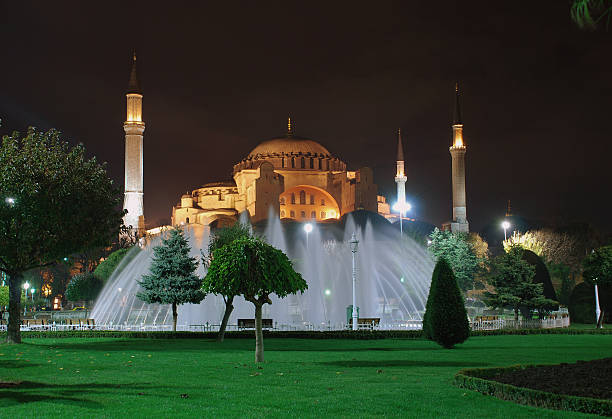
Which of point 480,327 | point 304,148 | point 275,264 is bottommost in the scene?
point 480,327

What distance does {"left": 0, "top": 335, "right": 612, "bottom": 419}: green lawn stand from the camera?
322 inches

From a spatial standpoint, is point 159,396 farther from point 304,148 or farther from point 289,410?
point 304,148

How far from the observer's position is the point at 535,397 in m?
8.59

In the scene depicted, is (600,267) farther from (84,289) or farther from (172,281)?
(84,289)

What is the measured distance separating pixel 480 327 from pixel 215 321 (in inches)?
482

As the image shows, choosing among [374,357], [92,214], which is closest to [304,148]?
[92,214]

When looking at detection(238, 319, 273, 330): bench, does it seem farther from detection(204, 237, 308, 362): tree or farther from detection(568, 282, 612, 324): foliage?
detection(568, 282, 612, 324): foliage

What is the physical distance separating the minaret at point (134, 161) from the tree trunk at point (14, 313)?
5508 cm

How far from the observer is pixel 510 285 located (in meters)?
31.3

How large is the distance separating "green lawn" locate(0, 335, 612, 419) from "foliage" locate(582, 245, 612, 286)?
15915 millimetres

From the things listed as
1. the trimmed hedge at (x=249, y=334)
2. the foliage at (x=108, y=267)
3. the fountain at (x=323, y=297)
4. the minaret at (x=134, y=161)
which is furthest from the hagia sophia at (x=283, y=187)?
the trimmed hedge at (x=249, y=334)

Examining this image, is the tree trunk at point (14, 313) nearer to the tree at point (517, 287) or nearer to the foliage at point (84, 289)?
the tree at point (517, 287)

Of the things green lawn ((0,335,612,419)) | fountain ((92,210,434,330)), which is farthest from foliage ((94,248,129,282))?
green lawn ((0,335,612,419))

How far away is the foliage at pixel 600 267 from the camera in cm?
3232
